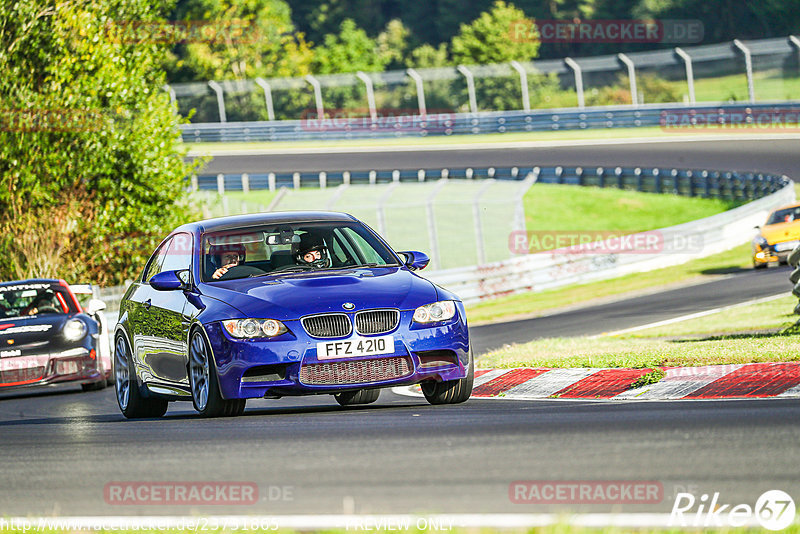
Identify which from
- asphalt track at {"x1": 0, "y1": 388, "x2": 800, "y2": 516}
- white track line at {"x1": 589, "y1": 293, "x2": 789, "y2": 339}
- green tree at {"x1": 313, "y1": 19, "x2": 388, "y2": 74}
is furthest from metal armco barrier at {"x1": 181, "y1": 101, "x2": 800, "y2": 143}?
asphalt track at {"x1": 0, "y1": 388, "x2": 800, "y2": 516}

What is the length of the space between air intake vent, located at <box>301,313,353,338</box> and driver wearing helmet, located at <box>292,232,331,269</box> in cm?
112

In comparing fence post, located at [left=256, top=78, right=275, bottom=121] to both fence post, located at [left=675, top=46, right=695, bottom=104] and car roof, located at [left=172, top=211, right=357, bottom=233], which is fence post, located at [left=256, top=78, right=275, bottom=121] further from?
car roof, located at [left=172, top=211, right=357, bottom=233]

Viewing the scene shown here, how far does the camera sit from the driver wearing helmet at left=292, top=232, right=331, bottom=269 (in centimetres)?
985

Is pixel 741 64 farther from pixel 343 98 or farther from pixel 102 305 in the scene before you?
pixel 102 305

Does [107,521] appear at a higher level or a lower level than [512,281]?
higher

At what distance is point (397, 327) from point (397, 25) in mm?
92068

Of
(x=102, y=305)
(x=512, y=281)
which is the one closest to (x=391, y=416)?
(x=102, y=305)

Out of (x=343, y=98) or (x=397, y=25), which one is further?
(x=397, y=25)

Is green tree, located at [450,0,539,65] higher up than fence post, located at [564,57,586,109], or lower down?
higher up

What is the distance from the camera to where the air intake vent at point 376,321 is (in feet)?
28.7

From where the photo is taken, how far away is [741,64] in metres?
44.7

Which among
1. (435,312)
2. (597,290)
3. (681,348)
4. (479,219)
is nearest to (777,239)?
(597,290)

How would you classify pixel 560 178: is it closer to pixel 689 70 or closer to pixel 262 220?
pixel 689 70

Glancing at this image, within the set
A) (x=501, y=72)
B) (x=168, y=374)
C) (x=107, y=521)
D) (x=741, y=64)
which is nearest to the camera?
(x=107, y=521)
